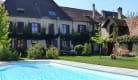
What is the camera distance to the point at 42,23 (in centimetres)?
3278

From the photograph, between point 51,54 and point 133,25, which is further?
point 133,25

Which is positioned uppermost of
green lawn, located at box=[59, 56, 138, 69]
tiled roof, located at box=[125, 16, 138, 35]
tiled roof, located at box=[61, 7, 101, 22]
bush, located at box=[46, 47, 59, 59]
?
tiled roof, located at box=[61, 7, 101, 22]

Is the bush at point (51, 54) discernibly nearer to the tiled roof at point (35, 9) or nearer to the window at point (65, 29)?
the tiled roof at point (35, 9)

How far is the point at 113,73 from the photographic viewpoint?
11.8 meters

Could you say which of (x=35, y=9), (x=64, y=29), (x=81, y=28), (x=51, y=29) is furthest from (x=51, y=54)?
(x=81, y=28)

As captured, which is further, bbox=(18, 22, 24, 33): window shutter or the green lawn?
bbox=(18, 22, 24, 33): window shutter

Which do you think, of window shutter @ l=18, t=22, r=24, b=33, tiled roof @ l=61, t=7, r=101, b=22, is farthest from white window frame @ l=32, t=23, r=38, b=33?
tiled roof @ l=61, t=7, r=101, b=22

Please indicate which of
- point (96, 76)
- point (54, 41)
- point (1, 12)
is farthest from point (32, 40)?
point (96, 76)

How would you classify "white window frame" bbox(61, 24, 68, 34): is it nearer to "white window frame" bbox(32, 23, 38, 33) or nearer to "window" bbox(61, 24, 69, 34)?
"window" bbox(61, 24, 69, 34)

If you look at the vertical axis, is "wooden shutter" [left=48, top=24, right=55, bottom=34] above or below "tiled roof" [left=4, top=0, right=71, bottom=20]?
below

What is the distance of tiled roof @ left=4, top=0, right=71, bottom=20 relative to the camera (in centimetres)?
3123

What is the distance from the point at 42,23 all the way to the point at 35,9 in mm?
2611

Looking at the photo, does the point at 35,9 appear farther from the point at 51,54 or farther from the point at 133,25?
the point at 133,25

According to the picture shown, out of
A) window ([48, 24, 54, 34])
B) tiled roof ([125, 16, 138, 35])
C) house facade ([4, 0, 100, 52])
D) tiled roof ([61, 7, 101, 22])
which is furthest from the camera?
tiled roof ([61, 7, 101, 22])
